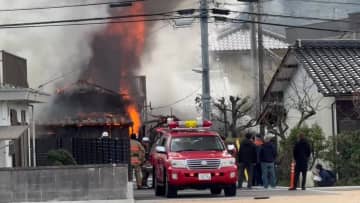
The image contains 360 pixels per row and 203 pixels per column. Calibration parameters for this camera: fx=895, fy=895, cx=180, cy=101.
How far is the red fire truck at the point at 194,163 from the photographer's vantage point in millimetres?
20891

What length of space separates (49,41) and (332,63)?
1108cm

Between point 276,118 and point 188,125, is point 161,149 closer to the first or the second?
point 188,125

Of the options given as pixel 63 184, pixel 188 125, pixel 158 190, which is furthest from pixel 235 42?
pixel 63 184

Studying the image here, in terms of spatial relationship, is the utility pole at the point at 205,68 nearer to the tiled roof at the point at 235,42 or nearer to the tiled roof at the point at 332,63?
the tiled roof at the point at 332,63

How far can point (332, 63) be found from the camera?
108ft

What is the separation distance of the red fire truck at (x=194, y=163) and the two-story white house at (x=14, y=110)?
3.62m

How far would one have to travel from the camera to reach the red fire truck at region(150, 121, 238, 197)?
20891 millimetres

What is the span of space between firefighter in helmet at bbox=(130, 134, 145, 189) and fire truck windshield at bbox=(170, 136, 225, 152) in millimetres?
3903

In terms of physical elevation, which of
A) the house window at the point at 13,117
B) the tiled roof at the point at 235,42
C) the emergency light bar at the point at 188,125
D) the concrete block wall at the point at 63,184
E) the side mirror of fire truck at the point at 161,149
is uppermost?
the tiled roof at the point at 235,42

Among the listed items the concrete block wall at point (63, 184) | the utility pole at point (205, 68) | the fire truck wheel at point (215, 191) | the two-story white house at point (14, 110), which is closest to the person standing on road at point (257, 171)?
the utility pole at point (205, 68)

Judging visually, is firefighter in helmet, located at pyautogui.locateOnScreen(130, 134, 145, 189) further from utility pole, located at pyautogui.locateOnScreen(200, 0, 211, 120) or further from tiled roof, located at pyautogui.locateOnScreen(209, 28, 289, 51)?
tiled roof, located at pyautogui.locateOnScreen(209, 28, 289, 51)

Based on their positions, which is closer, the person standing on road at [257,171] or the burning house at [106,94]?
the person standing on road at [257,171]

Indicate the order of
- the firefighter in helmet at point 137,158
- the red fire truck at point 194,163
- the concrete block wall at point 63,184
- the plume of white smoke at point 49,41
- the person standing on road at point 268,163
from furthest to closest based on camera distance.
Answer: the plume of white smoke at point 49,41 < the firefighter in helmet at point 137,158 < the person standing on road at point 268,163 < the red fire truck at point 194,163 < the concrete block wall at point 63,184

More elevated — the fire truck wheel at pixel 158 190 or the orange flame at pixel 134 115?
the orange flame at pixel 134 115
